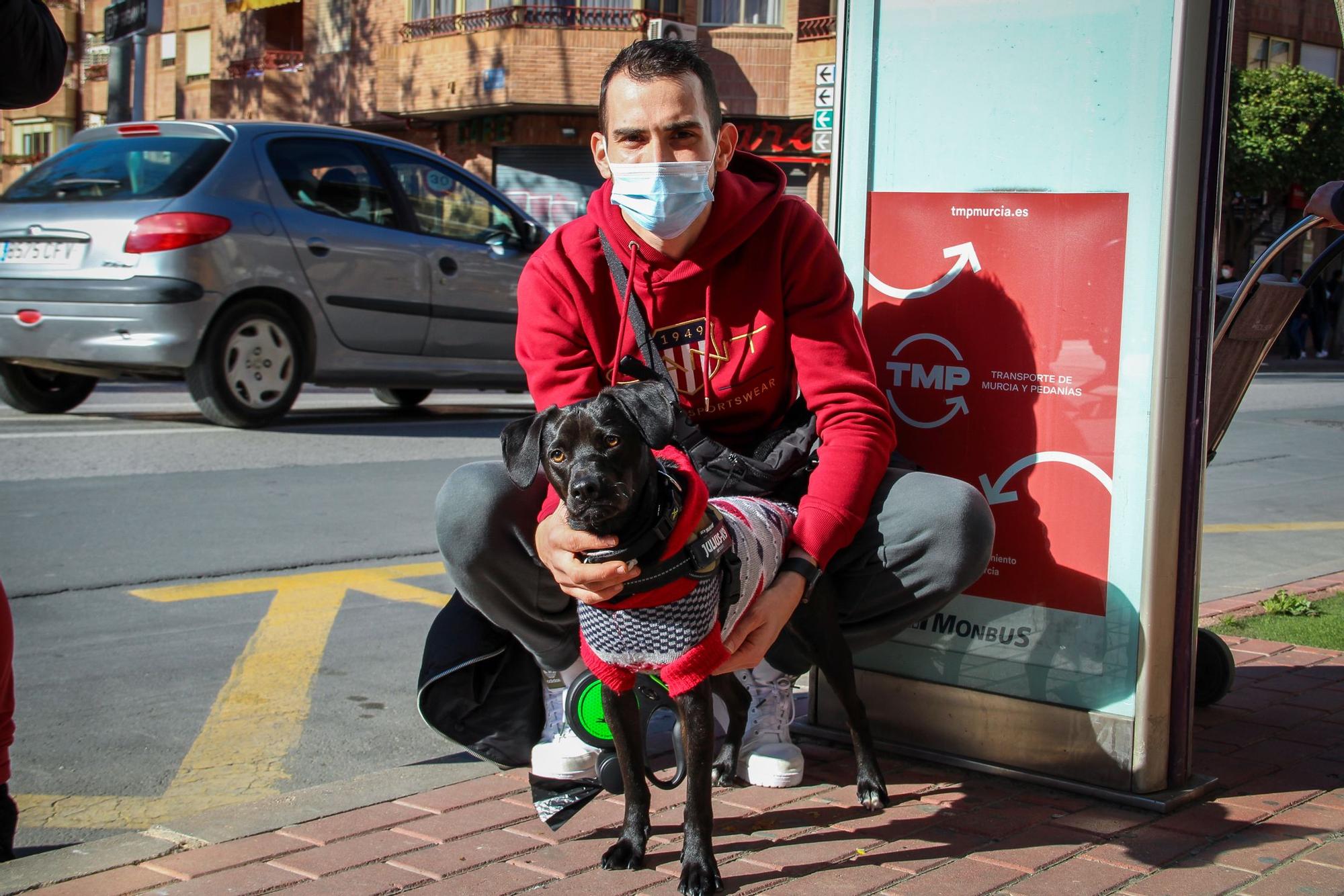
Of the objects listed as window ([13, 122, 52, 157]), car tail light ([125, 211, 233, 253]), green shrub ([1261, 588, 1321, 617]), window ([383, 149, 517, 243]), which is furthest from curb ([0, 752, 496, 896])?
window ([13, 122, 52, 157])

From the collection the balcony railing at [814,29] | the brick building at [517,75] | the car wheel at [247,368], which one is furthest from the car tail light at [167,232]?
the balcony railing at [814,29]

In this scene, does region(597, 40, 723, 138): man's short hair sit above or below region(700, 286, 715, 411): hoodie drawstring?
above

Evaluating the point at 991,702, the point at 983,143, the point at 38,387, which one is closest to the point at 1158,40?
the point at 983,143

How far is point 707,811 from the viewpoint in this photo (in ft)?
8.75

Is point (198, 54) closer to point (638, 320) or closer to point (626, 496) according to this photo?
point (638, 320)

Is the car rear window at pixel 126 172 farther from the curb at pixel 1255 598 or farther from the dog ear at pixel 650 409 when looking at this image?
the dog ear at pixel 650 409

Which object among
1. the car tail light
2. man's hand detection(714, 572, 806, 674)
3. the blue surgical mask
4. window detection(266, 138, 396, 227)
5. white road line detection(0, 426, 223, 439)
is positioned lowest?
white road line detection(0, 426, 223, 439)

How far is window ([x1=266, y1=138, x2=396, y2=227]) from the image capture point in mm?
9109

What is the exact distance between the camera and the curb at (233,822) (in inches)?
107

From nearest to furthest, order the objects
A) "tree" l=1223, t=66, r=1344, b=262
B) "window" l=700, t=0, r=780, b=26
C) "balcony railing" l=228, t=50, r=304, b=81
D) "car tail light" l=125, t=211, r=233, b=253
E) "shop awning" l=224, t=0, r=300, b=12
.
→ 1. "car tail light" l=125, t=211, r=233, b=253
2. "shop awning" l=224, t=0, r=300, b=12
3. "window" l=700, t=0, r=780, b=26
4. "tree" l=1223, t=66, r=1344, b=262
5. "balcony railing" l=228, t=50, r=304, b=81

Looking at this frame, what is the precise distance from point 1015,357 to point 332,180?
7.00m

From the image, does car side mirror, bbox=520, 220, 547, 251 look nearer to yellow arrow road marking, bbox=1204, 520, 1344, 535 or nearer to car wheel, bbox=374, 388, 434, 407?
car wheel, bbox=374, 388, 434, 407

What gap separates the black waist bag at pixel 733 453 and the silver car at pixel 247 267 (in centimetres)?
596

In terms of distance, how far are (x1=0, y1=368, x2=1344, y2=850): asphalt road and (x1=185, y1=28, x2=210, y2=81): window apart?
27.4 m
